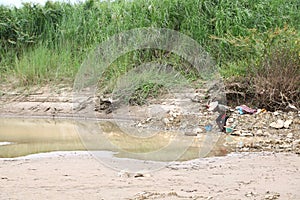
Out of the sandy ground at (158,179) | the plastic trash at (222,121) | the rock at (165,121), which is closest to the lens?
the sandy ground at (158,179)

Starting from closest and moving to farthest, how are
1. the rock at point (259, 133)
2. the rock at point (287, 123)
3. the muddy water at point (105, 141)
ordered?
the muddy water at point (105, 141), the rock at point (259, 133), the rock at point (287, 123)

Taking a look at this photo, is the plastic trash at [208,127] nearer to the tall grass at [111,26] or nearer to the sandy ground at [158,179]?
the tall grass at [111,26]

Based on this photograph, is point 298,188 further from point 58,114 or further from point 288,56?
point 58,114

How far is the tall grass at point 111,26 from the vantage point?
8482mm

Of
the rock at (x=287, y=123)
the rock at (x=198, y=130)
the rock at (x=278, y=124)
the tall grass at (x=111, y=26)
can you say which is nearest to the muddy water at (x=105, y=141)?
the rock at (x=198, y=130)

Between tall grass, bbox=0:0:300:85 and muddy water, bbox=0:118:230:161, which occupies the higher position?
tall grass, bbox=0:0:300:85

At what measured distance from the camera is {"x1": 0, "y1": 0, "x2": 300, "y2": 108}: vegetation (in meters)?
7.64

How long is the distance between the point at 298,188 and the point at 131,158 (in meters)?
1.76

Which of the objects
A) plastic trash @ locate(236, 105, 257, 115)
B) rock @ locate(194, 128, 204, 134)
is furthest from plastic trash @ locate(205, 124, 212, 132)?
plastic trash @ locate(236, 105, 257, 115)

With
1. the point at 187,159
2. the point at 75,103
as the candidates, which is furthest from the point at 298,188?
the point at 75,103

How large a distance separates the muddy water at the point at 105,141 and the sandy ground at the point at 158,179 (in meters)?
0.47

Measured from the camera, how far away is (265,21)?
8625 mm

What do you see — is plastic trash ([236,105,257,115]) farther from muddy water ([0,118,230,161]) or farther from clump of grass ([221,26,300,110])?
muddy water ([0,118,230,161])

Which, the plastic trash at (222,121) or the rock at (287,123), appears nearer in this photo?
the rock at (287,123)
